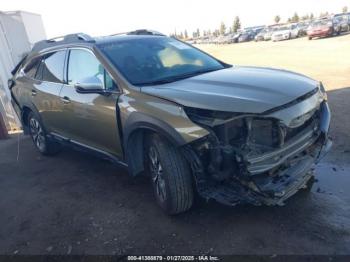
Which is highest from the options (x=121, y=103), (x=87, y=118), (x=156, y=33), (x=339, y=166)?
(x=156, y=33)

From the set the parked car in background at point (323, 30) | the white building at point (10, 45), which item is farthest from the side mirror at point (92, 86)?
the parked car in background at point (323, 30)

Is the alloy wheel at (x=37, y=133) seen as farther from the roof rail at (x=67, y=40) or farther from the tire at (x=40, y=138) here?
the roof rail at (x=67, y=40)

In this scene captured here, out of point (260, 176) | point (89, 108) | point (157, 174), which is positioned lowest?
point (157, 174)

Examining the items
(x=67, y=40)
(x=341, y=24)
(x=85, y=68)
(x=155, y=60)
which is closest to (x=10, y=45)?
(x=67, y=40)

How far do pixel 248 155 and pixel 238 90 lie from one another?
2.04ft

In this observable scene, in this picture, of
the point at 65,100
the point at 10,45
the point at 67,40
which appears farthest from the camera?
the point at 10,45

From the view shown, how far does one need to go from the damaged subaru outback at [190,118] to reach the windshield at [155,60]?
12 millimetres

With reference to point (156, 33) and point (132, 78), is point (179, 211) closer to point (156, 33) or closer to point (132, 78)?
point (132, 78)

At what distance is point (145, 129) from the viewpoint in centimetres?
339

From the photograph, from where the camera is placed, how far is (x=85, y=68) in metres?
4.21

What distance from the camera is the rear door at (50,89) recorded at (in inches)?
187

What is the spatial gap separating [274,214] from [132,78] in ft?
6.62

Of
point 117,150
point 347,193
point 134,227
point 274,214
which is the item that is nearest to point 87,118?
point 117,150

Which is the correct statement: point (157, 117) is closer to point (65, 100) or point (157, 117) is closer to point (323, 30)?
point (65, 100)
